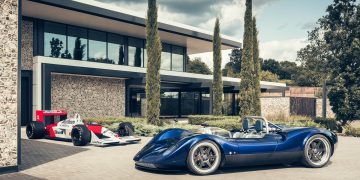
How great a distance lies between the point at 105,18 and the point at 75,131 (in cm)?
1223

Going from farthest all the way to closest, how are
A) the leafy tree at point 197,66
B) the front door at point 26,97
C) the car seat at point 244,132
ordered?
the leafy tree at point 197,66 < the front door at point 26,97 < the car seat at point 244,132

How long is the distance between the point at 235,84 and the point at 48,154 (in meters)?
24.2

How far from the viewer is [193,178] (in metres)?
6.96

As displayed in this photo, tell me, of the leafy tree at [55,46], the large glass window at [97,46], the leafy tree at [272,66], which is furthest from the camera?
the leafy tree at [272,66]

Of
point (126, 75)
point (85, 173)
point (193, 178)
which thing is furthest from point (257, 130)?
point (126, 75)

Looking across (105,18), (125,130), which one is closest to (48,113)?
(125,130)

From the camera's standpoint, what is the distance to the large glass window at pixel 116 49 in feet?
87.5

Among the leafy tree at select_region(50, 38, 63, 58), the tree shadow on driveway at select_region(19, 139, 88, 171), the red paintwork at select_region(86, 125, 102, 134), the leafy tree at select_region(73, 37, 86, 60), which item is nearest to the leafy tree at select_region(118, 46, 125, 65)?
the leafy tree at select_region(73, 37, 86, 60)

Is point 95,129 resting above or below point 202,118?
above

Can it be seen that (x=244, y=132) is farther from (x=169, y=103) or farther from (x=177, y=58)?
(x=169, y=103)

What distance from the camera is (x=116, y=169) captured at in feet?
26.0

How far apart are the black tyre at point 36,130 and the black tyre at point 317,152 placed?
9.83 metres

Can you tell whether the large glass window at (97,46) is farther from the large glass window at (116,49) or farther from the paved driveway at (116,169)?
the paved driveway at (116,169)

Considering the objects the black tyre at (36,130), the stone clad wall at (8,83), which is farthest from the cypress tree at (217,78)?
the stone clad wall at (8,83)
